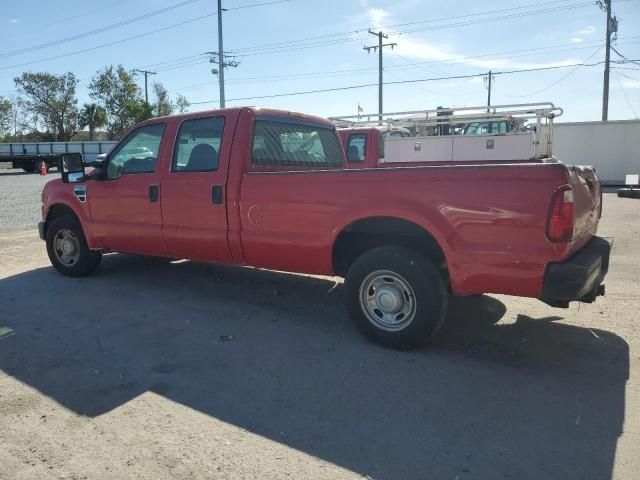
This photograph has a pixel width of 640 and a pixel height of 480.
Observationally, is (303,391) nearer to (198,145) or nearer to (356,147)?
(198,145)

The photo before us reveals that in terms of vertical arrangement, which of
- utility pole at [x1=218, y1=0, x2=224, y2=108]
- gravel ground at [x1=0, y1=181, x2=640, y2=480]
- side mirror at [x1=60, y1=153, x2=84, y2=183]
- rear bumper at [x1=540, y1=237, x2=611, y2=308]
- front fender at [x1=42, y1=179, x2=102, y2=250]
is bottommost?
gravel ground at [x1=0, y1=181, x2=640, y2=480]

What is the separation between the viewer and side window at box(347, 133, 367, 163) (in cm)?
1044

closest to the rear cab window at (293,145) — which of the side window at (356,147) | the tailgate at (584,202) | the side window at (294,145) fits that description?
the side window at (294,145)

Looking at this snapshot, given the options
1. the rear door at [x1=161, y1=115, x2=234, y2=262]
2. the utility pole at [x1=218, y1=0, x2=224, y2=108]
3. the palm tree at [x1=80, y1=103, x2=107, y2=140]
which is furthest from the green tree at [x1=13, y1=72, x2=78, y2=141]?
the rear door at [x1=161, y1=115, x2=234, y2=262]

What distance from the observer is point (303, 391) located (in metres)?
3.60

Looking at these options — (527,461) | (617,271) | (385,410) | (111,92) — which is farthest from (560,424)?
(111,92)

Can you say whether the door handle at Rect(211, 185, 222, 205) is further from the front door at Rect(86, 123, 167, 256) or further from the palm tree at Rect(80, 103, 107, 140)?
the palm tree at Rect(80, 103, 107, 140)

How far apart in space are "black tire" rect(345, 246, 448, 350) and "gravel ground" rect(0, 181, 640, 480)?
6.7 inches

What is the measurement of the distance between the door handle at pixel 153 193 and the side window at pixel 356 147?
17.6 ft

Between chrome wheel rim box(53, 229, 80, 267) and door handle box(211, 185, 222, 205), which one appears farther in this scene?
chrome wheel rim box(53, 229, 80, 267)

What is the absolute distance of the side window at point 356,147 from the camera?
34.2 feet

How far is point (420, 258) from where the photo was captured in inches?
162

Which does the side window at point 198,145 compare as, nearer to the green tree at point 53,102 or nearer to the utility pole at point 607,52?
the utility pole at point 607,52

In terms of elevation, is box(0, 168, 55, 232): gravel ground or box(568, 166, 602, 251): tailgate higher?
box(568, 166, 602, 251): tailgate
